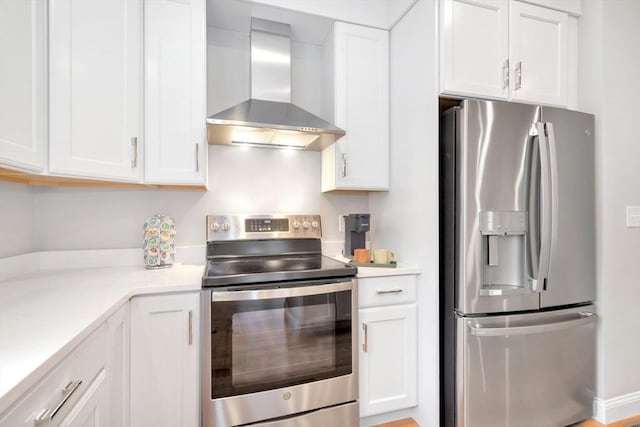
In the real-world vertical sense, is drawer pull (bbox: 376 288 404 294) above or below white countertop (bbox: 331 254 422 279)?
below

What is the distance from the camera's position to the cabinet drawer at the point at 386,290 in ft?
5.58

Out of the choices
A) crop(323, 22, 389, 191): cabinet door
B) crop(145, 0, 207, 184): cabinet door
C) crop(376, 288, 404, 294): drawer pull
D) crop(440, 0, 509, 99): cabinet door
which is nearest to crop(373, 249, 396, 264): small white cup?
crop(376, 288, 404, 294): drawer pull

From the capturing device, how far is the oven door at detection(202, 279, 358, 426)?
1404 millimetres

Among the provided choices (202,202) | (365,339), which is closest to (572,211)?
(365,339)

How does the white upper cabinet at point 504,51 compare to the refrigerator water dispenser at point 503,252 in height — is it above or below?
above

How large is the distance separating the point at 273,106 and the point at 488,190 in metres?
1.29

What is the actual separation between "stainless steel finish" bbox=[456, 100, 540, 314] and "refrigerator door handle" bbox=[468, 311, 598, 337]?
0.30 feet

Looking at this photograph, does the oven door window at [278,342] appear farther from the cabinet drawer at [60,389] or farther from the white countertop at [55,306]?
the cabinet drawer at [60,389]

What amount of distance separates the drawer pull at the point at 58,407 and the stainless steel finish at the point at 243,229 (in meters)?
1.18

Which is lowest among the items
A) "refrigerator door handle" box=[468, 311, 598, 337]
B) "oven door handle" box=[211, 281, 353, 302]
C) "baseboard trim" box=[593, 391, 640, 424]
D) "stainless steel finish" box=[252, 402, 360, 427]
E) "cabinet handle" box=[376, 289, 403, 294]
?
"baseboard trim" box=[593, 391, 640, 424]

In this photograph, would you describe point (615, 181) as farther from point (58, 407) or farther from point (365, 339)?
point (58, 407)

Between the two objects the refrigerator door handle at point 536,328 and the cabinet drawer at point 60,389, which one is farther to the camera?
the refrigerator door handle at point 536,328

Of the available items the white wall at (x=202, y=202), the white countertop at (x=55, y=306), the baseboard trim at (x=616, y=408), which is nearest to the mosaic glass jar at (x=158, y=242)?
the white countertop at (x=55, y=306)

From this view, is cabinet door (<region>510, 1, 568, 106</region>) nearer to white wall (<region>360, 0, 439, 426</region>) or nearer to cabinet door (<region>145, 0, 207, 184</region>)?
white wall (<region>360, 0, 439, 426</region>)
